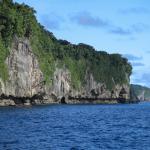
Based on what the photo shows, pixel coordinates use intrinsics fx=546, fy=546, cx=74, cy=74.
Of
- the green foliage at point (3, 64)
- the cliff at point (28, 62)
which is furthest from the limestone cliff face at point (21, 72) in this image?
the green foliage at point (3, 64)

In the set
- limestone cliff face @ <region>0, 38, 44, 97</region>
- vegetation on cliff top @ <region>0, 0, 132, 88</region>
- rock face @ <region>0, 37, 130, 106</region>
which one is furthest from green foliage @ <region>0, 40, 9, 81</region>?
limestone cliff face @ <region>0, 38, 44, 97</region>

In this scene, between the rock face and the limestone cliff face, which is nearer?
the rock face

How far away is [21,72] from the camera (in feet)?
395

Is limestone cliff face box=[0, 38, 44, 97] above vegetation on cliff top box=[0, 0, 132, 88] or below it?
below

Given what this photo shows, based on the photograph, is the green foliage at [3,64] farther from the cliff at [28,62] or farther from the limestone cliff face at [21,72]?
the limestone cliff face at [21,72]

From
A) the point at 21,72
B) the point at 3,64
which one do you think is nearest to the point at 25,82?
the point at 21,72

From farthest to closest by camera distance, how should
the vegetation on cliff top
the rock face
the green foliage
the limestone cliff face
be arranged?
the limestone cliff face, the rock face, the vegetation on cliff top, the green foliage

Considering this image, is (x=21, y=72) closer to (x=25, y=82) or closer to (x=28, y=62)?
(x=25, y=82)

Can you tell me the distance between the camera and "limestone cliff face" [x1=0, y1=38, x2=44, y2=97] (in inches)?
4548

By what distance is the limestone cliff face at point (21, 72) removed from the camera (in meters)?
116

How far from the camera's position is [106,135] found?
54812mm

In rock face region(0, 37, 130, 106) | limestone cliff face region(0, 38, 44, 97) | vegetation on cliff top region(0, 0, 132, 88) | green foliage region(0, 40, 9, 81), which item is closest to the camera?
green foliage region(0, 40, 9, 81)

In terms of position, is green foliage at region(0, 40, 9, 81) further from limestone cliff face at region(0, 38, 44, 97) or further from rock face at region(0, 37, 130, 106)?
limestone cliff face at region(0, 38, 44, 97)

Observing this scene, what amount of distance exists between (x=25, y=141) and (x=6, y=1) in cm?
8032
